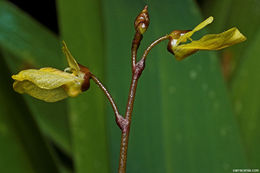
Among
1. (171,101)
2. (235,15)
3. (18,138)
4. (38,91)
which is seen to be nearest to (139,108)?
(171,101)

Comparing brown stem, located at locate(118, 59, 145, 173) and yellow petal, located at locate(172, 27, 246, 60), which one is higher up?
yellow petal, located at locate(172, 27, 246, 60)

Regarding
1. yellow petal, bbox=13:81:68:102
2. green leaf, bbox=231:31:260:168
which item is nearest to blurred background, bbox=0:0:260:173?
green leaf, bbox=231:31:260:168

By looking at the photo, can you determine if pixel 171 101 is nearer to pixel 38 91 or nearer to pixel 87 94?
pixel 87 94

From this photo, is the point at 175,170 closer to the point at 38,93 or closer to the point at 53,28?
the point at 38,93

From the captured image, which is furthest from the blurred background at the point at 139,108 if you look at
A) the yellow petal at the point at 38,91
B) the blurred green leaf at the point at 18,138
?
the yellow petal at the point at 38,91

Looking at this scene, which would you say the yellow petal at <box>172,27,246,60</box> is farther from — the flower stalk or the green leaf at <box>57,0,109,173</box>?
the green leaf at <box>57,0,109,173</box>

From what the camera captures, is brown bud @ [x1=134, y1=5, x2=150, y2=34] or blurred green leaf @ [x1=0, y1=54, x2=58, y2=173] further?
blurred green leaf @ [x1=0, y1=54, x2=58, y2=173]
